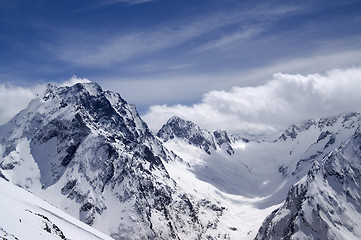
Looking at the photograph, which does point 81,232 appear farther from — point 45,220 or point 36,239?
point 36,239

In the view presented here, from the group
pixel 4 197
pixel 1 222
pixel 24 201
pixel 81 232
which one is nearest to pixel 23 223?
pixel 1 222

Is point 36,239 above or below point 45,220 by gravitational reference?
below

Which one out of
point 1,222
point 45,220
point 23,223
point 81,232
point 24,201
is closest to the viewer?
point 1,222

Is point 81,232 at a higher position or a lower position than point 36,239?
higher

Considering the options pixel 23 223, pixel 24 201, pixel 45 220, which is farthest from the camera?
pixel 24 201

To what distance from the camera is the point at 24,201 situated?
82.8 m

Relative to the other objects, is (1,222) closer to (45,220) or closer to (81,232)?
(45,220)

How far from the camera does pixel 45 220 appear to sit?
7150cm

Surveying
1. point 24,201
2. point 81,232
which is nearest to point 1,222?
point 24,201

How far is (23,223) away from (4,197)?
1508cm

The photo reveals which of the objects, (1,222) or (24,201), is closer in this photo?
(1,222)

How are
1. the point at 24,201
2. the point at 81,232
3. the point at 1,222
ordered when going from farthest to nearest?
the point at 81,232
the point at 24,201
the point at 1,222

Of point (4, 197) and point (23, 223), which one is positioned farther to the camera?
point (4, 197)

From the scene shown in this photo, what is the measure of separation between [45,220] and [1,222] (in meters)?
13.6
